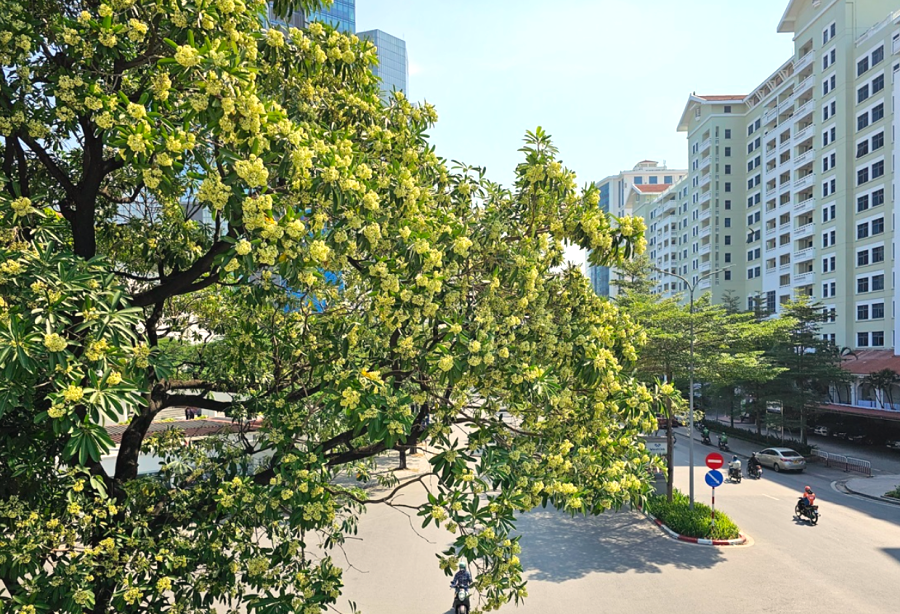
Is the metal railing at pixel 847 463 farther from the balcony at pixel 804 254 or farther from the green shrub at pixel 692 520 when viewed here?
the balcony at pixel 804 254

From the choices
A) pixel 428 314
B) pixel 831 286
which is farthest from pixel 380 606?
pixel 831 286

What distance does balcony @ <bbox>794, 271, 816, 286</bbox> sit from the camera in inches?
1828

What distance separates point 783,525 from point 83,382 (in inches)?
845

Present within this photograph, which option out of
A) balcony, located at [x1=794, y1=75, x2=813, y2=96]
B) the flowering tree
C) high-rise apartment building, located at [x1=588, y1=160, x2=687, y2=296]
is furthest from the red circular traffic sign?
high-rise apartment building, located at [x1=588, y1=160, x2=687, y2=296]

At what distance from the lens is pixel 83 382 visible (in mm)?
4406

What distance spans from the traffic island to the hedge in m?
17.7

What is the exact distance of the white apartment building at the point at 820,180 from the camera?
38375 mm

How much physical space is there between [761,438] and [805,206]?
790 inches

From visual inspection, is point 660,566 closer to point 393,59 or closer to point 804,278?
point 804,278

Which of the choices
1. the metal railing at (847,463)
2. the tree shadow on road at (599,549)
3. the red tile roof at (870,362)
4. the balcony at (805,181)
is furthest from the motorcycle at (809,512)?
the balcony at (805,181)

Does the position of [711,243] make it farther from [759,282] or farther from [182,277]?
[182,277]

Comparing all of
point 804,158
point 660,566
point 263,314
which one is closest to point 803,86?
point 804,158

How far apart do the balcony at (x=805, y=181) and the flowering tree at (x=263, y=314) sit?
158 feet

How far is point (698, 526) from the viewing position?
17922 mm
